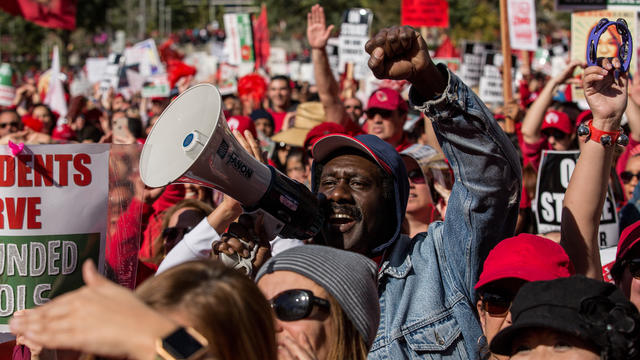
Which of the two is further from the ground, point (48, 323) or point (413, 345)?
point (48, 323)

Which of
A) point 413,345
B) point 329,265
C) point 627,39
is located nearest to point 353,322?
point 329,265

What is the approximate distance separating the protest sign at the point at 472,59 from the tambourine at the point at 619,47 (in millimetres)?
8763

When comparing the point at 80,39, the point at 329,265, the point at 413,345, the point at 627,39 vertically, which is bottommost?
the point at 413,345

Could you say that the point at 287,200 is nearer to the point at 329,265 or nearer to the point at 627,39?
the point at 329,265

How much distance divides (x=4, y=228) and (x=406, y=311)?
57.8 inches

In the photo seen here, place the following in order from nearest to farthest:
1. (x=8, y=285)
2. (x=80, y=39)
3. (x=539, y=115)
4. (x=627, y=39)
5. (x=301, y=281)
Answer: (x=301, y=281)
(x=627, y=39)
(x=8, y=285)
(x=539, y=115)
(x=80, y=39)

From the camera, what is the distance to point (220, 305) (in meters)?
1.43

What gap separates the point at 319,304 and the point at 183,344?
608 mm

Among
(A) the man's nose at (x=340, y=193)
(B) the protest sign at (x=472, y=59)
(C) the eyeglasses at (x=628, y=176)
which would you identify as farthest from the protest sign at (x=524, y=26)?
(A) the man's nose at (x=340, y=193)

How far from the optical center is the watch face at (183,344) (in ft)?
3.88

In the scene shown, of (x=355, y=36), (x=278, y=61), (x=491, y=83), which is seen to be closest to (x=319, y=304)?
(x=355, y=36)

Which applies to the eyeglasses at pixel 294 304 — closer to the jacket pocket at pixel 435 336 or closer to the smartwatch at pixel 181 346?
the smartwatch at pixel 181 346

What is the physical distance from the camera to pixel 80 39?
5978 cm

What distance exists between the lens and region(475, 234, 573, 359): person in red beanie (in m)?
2.06
